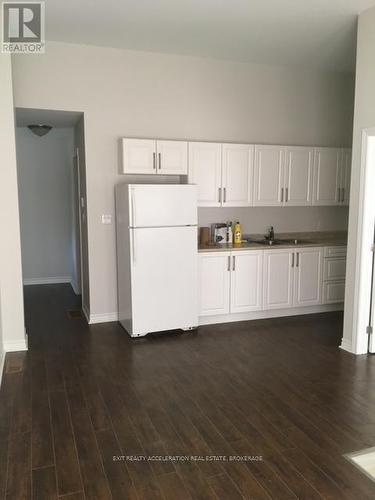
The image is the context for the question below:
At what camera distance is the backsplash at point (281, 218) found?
5273mm

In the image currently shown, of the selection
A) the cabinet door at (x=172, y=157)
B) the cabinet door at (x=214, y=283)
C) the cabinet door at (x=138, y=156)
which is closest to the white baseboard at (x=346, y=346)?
the cabinet door at (x=214, y=283)

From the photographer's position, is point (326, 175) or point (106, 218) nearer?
point (106, 218)

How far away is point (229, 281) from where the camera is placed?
15.7 ft

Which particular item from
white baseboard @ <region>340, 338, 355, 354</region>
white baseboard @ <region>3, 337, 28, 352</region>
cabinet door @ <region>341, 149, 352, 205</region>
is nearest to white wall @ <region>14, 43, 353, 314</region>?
cabinet door @ <region>341, 149, 352, 205</region>

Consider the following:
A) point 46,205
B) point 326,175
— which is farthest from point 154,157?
point 46,205

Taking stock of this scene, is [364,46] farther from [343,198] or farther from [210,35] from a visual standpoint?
[343,198]

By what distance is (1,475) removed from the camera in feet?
7.32

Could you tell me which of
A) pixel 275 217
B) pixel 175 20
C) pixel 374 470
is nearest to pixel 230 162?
pixel 275 217

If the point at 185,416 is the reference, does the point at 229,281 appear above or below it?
above

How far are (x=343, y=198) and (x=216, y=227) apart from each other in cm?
173

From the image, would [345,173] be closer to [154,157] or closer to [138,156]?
[154,157]

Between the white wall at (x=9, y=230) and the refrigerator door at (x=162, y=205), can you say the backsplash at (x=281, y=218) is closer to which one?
the refrigerator door at (x=162, y=205)

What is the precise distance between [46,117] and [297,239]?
345cm

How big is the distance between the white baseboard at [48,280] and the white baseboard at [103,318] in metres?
2.49
